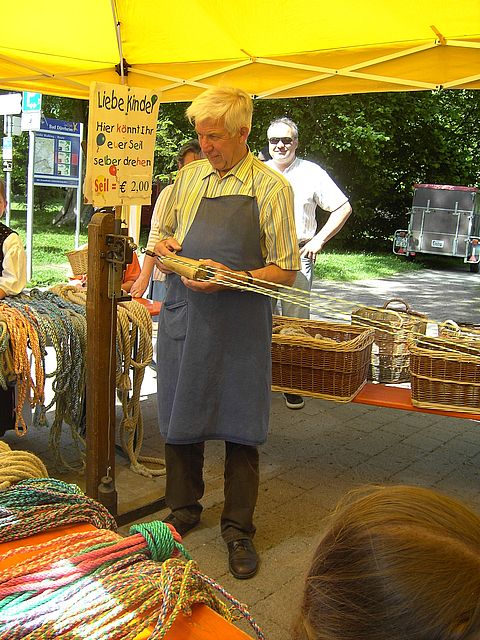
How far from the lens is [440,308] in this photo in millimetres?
11031

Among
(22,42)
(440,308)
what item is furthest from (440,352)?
(440,308)

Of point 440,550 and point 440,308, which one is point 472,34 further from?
point 440,308

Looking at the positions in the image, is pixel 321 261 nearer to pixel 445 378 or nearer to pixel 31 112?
pixel 31 112

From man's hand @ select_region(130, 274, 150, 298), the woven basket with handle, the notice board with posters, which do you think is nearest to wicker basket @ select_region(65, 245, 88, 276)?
man's hand @ select_region(130, 274, 150, 298)

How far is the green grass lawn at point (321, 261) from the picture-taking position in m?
12.2

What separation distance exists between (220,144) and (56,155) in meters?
8.01

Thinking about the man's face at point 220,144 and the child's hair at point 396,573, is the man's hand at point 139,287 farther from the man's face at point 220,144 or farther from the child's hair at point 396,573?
the child's hair at point 396,573

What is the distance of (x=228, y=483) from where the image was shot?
3.11 m

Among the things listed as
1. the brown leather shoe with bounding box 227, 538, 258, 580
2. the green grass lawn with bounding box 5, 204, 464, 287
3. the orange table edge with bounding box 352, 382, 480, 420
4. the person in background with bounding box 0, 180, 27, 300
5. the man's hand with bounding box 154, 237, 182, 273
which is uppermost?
the man's hand with bounding box 154, 237, 182, 273

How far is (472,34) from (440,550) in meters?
3.62

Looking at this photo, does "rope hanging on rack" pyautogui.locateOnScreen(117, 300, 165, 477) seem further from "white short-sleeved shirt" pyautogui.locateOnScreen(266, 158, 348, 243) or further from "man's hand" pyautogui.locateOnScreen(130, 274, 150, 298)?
"white short-sleeved shirt" pyautogui.locateOnScreen(266, 158, 348, 243)

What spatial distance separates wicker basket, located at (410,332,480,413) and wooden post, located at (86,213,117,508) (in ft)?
5.07

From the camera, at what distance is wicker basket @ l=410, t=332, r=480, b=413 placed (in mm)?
3588

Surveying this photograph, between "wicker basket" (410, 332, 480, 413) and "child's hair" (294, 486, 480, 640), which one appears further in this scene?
"wicker basket" (410, 332, 480, 413)
